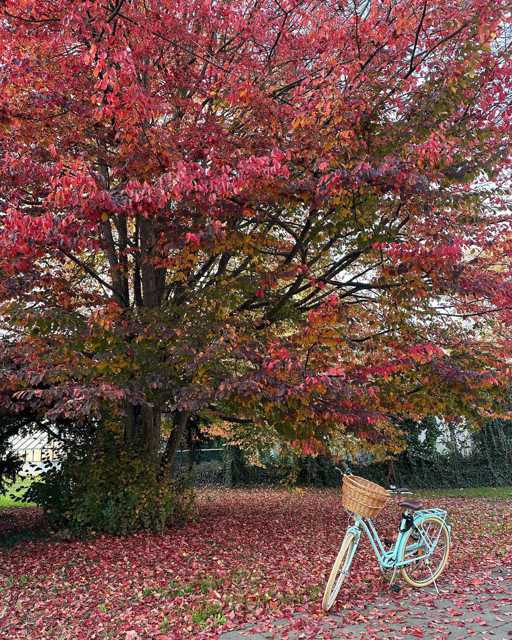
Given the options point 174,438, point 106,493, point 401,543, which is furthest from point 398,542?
point 174,438

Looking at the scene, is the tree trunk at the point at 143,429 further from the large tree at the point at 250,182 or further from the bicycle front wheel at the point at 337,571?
the bicycle front wheel at the point at 337,571

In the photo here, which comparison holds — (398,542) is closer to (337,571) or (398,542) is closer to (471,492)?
(337,571)

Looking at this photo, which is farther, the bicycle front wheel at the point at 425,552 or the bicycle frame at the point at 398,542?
the bicycle front wheel at the point at 425,552

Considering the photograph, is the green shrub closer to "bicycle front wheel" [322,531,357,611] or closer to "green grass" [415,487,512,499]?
"bicycle front wheel" [322,531,357,611]

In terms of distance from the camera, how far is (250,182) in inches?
238

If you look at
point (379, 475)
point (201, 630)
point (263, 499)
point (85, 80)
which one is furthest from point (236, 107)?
point (379, 475)

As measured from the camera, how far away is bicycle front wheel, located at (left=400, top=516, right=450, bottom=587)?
5691 mm

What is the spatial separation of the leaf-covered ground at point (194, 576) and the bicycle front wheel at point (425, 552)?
0.91 ft

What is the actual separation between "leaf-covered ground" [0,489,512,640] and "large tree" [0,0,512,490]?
5.71 feet

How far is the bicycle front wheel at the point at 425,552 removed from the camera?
5.69 m

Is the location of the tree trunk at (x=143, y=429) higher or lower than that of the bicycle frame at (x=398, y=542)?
higher

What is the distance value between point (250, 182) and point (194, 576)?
425 cm

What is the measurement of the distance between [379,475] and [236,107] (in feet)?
37.9

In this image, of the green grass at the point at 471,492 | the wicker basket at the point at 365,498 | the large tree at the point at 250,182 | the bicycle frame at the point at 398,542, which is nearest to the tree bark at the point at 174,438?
the large tree at the point at 250,182
